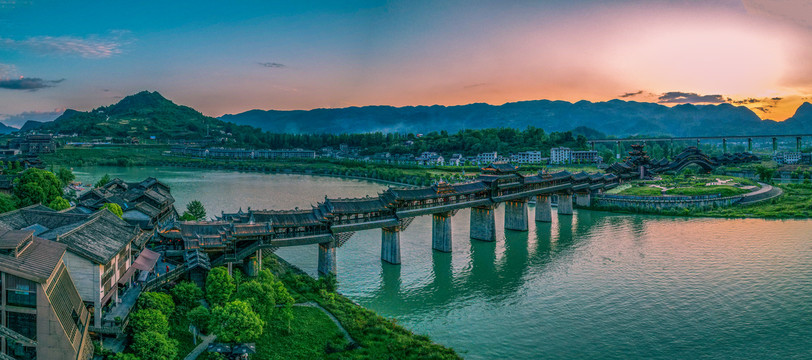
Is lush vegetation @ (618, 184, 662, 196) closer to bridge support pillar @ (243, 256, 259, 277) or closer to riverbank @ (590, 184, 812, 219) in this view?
riverbank @ (590, 184, 812, 219)

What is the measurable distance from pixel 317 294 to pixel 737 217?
5180cm

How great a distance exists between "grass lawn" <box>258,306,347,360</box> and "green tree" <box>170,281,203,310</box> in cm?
375

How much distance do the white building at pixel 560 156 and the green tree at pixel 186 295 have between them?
108m

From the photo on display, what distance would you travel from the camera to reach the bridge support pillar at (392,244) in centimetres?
3594

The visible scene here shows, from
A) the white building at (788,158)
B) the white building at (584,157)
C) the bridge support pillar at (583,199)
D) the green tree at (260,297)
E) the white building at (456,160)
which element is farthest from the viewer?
the white building at (584,157)

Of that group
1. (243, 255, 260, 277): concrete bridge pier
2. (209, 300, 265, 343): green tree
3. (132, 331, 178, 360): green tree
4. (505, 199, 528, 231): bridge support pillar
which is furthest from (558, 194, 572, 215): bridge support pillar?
(132, 331, 178, 360): green tree

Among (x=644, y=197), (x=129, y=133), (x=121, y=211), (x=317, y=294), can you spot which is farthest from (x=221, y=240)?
(x=129, y=133)

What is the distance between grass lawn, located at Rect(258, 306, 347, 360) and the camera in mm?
19906

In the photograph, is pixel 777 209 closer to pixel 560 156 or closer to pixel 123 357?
pixel 560 156

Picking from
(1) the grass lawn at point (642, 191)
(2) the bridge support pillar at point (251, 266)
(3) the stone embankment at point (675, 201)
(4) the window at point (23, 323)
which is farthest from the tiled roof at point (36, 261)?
(1) the grass lawn at point (642, 191)

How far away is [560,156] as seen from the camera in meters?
121

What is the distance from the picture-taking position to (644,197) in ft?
202

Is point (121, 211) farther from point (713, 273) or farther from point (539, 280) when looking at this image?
point (713, 273)

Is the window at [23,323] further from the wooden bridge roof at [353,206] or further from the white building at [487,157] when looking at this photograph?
the white building at [487,157]
